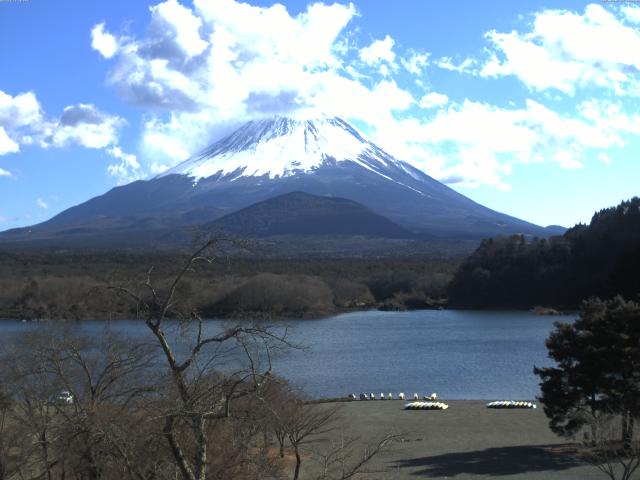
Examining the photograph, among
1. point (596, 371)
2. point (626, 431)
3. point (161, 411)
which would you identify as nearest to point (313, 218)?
point (596, 371)

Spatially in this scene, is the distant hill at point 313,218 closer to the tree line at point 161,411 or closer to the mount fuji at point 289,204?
the mount fuji at point 289,204

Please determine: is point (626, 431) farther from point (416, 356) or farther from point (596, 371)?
point (416, 356)

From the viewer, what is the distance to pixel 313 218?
144125mm

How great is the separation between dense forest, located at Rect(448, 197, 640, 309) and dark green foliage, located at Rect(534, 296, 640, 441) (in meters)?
40.9

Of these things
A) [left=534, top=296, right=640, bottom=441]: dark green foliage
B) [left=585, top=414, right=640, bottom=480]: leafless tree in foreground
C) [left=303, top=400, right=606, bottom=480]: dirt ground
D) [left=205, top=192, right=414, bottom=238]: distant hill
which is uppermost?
[left=205, top=192, right=414, bottom=238]: distant hill

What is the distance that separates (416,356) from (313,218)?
4336 inches

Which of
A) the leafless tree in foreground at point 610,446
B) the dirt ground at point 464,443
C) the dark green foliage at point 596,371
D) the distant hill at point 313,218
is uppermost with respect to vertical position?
the distant hill at point 313,218

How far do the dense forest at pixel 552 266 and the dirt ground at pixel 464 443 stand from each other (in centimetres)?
3729

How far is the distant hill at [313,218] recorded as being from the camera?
448 ft

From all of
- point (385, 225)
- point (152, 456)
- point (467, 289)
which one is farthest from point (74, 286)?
point (385, 225)

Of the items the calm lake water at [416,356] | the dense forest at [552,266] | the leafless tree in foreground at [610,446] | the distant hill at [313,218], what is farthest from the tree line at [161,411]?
the distant hill at [313,218]

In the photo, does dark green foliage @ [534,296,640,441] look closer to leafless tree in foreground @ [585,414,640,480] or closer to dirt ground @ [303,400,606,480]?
leafless tree in foreground @ [585,414,640,480]

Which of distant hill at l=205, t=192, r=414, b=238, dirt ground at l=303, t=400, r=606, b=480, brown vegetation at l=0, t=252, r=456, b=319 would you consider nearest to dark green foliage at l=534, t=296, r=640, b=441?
A: dirt ground at l=303, t=400, r=606, b=480

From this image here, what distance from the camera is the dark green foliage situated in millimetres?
15172
